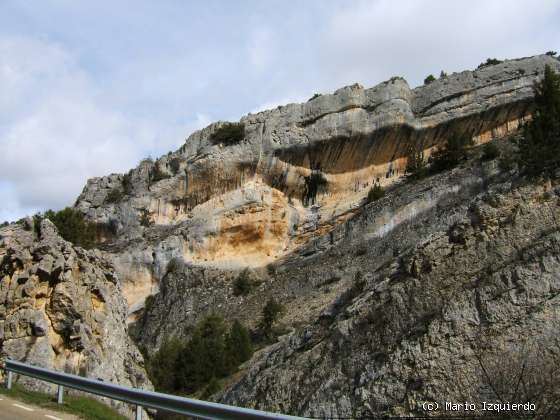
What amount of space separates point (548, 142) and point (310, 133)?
3083cm

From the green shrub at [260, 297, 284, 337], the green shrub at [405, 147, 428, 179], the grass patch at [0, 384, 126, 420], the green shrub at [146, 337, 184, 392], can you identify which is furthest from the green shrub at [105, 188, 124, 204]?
the grass patch at [0, 384, 126, 420]

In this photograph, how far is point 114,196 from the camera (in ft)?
177

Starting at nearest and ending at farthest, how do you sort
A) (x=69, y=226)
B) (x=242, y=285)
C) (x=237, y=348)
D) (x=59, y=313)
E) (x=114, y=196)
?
(x=59, y=313), (x=237, y=348), (x=69, y=226), (x=242, y=285), (x=114, y=196)

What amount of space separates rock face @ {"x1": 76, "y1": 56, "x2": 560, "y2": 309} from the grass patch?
32561mm

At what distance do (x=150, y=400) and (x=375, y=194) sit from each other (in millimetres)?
34235

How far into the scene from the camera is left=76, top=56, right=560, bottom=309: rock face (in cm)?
4303

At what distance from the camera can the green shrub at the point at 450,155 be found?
125ft

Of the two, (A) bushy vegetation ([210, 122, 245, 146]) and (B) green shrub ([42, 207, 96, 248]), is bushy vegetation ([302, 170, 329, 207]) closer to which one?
(A) bushy vegetation ([210, 122, 245, 146])

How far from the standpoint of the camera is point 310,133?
46406mm

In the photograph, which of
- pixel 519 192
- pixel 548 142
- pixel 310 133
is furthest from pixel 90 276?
pixel 310 133

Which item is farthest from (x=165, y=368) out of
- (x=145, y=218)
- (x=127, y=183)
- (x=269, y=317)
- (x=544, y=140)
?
(x=127, y=183)

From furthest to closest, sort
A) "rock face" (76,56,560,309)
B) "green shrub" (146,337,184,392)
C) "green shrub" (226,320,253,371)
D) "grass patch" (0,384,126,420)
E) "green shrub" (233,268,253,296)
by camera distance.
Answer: "rock face" (76,56,560,309), "green shrub" (233,268,253,296), "green shrub" (146,337,184,392), "green shrub" (226,320,253,371), "grass patch" (0,384,126,420)

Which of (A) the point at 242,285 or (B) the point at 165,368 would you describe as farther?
(A) the point at 242,285

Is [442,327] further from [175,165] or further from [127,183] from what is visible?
[127,183]
